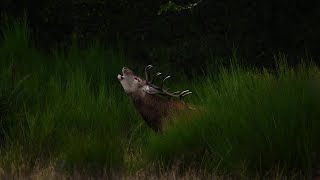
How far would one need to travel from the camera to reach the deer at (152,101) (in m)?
7.87

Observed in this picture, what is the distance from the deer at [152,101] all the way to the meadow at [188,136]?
0.90ft

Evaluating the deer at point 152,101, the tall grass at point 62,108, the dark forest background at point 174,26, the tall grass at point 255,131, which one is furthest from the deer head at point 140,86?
the dark forest background at point 174,26

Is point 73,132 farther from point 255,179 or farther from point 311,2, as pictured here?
point 311,2

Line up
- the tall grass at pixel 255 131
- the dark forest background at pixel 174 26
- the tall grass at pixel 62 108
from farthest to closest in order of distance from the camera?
the dark forest background at pixel 174 26 → the tall grass at pixel 62 108 → the tall grass at pixel 255 131

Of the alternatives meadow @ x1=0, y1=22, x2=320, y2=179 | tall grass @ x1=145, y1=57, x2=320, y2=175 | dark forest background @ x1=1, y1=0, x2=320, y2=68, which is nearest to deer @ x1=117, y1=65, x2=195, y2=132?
meadow @ x1=0, y1=22, x2=320, y2=179

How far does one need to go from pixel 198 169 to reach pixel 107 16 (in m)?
5.98

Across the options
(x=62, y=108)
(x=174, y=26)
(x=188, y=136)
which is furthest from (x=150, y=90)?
(x=174, y=26)

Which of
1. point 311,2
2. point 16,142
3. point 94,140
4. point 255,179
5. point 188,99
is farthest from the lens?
point 311,2

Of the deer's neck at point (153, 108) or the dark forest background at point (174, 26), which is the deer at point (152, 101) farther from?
the dark forest background at point (174, 26)

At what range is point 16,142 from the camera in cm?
737

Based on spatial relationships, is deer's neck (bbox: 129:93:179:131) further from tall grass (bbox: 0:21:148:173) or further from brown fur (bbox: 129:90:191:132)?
tall grass (bbox: 0:21:148:173)

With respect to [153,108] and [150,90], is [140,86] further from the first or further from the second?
[153,108]

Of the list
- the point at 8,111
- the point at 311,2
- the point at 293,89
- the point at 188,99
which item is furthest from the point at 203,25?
the point at 293,89

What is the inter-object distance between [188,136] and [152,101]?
1.26 m
